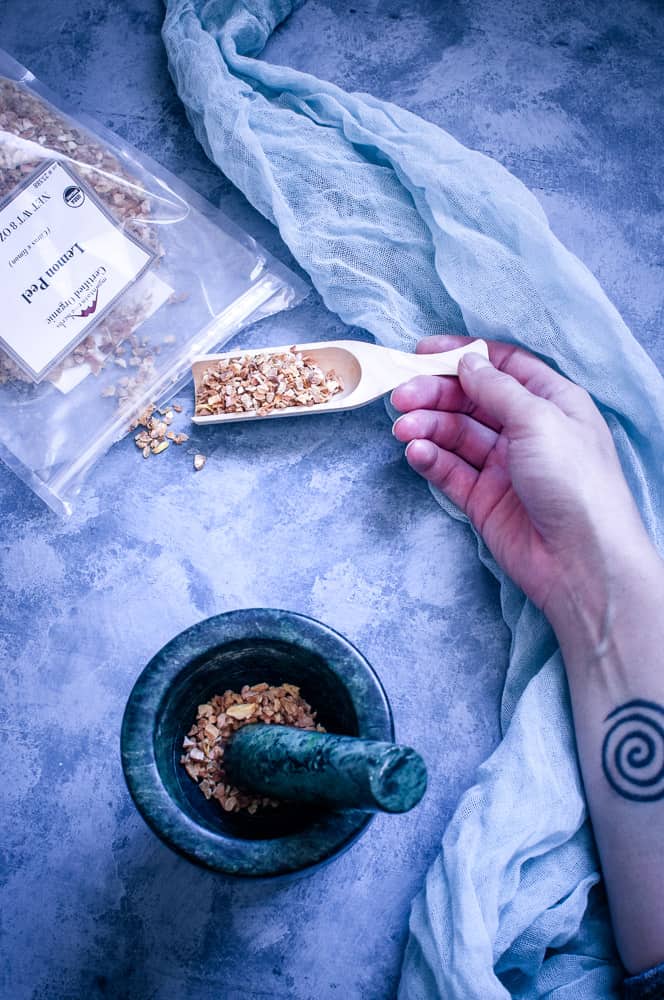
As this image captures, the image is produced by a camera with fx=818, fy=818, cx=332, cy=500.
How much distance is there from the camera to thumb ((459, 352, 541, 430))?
0.96m

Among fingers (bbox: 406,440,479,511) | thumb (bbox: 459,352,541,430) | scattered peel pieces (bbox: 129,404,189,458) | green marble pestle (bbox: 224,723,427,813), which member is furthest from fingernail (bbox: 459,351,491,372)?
green marble pestle (bbox: 224,723,427,813)

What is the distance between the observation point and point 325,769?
27.1 inches

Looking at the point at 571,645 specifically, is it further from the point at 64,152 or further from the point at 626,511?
the point at 64,152

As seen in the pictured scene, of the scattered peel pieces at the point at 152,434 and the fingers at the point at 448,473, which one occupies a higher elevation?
the scattered peel pieces at the point at 152,434

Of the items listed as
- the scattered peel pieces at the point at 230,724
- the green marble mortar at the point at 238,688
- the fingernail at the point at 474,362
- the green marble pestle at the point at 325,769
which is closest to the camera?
the green marble pestle at the point at 325,769

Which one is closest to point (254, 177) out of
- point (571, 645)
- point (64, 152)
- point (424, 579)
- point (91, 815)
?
point (64, 152)

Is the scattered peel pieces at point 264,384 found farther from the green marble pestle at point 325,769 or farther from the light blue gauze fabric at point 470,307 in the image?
the green marble pestle at point 325,769

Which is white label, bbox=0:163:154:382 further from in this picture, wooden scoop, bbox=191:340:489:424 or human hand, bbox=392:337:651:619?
human hand, bbox=392:337:651:619

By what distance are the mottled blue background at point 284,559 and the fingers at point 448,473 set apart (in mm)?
34

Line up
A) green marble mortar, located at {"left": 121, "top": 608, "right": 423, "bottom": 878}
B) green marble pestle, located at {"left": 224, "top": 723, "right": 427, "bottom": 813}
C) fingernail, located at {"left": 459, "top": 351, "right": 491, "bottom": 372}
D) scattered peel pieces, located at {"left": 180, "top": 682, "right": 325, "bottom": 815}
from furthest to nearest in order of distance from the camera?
fingernail, located at {"left": 459, "top": 351, "right": 491, "bottom": 372} → scattered peel pieces, located at {"left": 180, "top": 682, "right": 325, "bottom": 815} → green marble mortar, located at {"left": 121, "top": 608, "right": 423, "bottom": 878} → green marble pestle, located at {"left": 224, "top": 723, "right": 427, "bottom": 813}

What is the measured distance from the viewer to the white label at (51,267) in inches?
41.8

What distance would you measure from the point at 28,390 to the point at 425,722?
68 cm

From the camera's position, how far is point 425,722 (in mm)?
1033

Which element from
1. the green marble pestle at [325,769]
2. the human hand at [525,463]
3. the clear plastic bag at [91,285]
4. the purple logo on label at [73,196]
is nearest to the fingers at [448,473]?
the human hand at [525,463]
